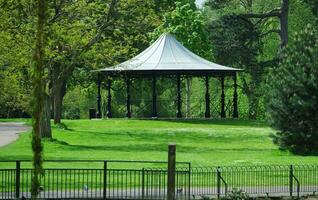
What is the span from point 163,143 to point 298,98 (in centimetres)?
836

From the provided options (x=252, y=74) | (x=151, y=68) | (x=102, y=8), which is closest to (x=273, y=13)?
(x=252, y=74)

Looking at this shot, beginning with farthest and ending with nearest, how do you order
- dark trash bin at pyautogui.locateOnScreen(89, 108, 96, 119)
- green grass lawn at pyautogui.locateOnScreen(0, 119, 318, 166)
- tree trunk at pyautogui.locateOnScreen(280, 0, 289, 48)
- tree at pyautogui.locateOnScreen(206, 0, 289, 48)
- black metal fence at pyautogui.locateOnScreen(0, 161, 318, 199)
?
dark trash bin at pyautogui.locateOnScreen(89, 108, 96, 119) → tree trunk at pyautogui.locateOnScreen(280, 0, 289, 48) → tree at pyautogui.locateOnScreen(206, 0, 289, 48) → green grass lawn at pyautogui.locateOnScreen(0, 119, 318, 166) → black metal fence at pyautogui.locateOnScreen(0, 161, 318, 199)

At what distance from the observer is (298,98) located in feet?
113

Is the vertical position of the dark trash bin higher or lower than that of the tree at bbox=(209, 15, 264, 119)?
lower

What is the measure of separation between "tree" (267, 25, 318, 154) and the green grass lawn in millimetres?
878

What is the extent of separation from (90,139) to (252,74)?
99.2 feet

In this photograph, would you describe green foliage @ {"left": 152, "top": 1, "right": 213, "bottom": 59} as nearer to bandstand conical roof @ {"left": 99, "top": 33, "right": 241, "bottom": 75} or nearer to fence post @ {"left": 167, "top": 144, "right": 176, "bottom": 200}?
bandstand conical roof @ {"left": 99, "top": 33, "right": 241, "bottom": 75}

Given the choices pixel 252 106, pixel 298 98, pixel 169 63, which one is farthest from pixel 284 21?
pixel 298 98

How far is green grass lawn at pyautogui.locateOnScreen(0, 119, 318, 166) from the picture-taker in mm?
31375

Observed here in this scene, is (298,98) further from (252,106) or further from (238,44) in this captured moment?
(252,106)

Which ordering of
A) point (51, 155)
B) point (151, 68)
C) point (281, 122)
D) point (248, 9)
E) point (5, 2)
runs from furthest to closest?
point (248, 9), point (151, 68), point (281, 122), point (51, 155), point (5, 2)

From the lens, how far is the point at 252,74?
6888 cm

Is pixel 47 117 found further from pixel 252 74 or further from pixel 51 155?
pixel 252 74

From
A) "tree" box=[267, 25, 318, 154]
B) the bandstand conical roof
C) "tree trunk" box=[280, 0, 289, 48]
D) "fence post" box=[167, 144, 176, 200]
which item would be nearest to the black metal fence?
"fence post" box=[167, 144, 176, 200]
